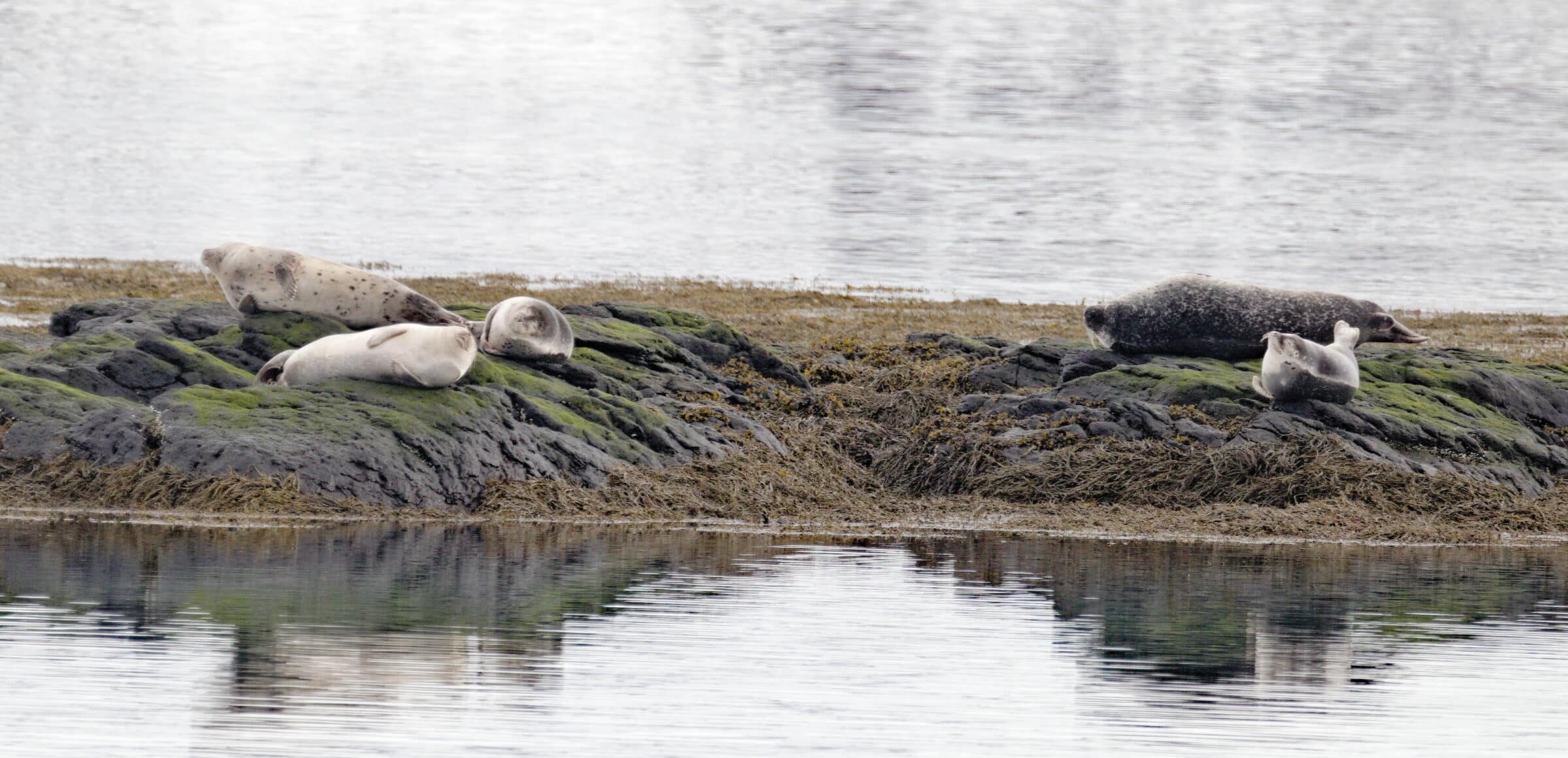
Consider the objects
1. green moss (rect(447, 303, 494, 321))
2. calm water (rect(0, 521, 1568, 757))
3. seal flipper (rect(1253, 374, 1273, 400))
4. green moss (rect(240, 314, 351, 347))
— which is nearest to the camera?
calm water (rect(0, 521, 1568, 757))

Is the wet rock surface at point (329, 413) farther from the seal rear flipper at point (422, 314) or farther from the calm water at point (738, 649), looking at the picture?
the calm water at point (738, 649)

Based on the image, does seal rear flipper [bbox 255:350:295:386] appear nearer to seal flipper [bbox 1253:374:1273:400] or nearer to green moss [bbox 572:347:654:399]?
green moss [bbox 572:347:654:399]

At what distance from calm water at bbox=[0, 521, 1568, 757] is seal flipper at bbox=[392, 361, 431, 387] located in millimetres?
1970

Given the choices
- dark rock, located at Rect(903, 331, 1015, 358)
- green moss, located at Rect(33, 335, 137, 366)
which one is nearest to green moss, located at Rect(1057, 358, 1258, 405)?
dark rock, located at Rect(903, 331, 1015, 358)

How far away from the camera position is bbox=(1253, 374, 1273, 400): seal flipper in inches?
581

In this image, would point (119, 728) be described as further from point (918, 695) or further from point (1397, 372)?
point (1397, 372)

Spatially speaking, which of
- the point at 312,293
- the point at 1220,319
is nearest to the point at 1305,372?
the point at 1220,319

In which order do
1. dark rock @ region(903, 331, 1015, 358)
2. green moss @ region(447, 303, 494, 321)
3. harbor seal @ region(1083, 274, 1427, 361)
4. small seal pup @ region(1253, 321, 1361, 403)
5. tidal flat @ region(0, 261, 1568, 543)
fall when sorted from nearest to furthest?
tidal flat @ region(0, 261, 1568, 543)
small seal pup @ region(1253, 321, 1361, 403)
harbor seal @ region(1083, 274, 1427, 361)
green moss @ region(447, 303, 494, 321)
dark rock @ region(903, 331, 1015, 358)

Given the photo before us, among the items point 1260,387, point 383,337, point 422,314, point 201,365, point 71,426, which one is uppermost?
point 422,314

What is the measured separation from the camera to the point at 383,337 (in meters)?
12.9

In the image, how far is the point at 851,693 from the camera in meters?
6.48

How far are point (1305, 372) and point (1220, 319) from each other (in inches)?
64.7

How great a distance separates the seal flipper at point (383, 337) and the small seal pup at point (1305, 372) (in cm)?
675

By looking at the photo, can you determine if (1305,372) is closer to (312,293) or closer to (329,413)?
(329,413)
